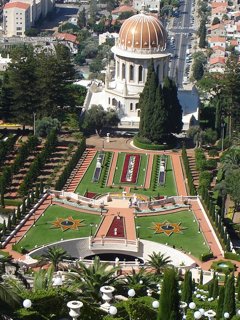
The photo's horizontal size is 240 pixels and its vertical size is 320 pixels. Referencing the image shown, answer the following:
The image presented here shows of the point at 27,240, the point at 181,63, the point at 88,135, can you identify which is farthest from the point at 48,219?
the point at 181,63

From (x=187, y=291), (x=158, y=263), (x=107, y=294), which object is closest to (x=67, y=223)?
(x=158, y=263)

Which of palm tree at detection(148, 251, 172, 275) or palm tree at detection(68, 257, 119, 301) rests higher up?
palm tree at detection(68, 257, 119, 301)

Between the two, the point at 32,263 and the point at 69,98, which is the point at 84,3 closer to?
the point at 69,98

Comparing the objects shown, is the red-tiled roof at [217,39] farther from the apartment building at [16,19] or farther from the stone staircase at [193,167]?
the stone staircase at [193,167]

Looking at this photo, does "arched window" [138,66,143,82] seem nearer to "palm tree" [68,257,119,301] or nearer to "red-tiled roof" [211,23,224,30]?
"palm tree" [68,257,119,301]

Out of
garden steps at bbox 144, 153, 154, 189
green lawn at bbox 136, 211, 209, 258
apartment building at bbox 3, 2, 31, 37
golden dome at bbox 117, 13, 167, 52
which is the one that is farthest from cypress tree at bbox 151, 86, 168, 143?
apartment building at bbox 3, 2, 31, 37

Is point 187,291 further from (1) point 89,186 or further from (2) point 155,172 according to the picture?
(2) point 155,172

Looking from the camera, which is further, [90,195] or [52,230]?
[90,195]
